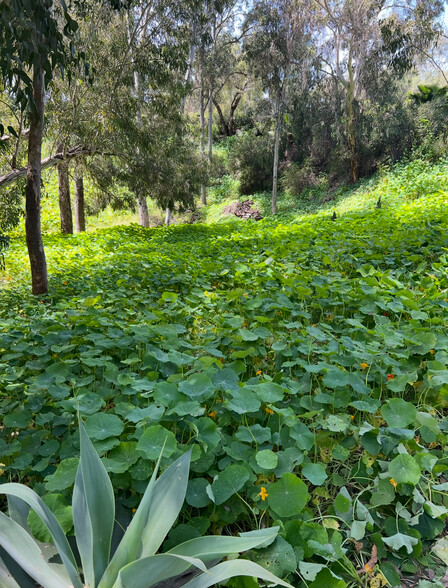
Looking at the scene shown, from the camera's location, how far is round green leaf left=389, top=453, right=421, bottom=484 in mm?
1410

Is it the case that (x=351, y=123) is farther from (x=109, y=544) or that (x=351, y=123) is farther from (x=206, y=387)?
(x=109, y=544)

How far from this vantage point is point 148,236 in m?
10.7

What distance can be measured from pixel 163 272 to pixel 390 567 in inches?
164

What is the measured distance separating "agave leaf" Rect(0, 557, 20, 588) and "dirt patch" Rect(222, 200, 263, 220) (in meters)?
17.0

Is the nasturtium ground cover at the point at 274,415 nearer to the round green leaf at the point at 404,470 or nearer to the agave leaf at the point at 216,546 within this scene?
the round green leaf at the point at 404,470

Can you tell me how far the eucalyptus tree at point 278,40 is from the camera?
14.9 m

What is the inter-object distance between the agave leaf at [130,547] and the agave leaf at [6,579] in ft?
0.79

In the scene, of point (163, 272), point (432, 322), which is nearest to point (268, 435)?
point (432, 322)

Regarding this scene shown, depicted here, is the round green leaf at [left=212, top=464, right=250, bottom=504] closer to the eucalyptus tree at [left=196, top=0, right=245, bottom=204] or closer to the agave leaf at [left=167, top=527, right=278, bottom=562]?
the agave leaf at [left=167, top=527, right=278, bottom=562]

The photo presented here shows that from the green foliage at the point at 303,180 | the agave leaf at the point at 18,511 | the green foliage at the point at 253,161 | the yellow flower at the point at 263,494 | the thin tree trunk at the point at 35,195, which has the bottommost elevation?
the yellow flower at the point at 263,494

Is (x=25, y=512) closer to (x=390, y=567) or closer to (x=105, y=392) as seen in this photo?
(x=105, y=392)

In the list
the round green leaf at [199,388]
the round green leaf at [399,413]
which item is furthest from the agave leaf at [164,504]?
the round green leaf at [399,413]

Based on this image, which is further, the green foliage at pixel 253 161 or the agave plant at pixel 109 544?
the green foliage at pixel 253 161

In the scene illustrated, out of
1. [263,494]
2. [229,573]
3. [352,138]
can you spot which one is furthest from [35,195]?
[352,138]
